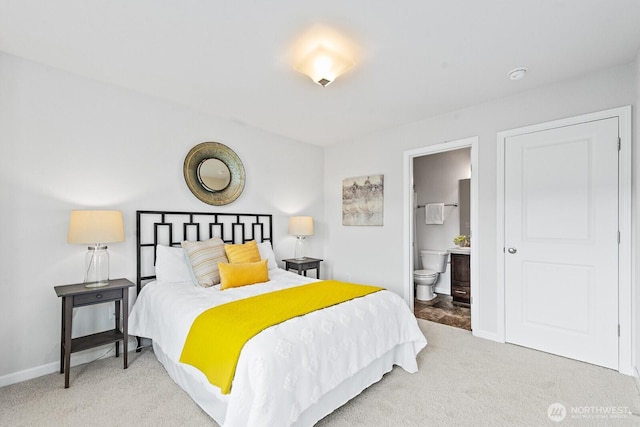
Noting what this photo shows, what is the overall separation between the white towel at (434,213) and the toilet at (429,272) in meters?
0.53

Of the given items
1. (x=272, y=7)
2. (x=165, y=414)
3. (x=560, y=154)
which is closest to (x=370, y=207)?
(x=560, y=154)

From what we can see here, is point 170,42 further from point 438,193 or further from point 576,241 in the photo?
point 438,193

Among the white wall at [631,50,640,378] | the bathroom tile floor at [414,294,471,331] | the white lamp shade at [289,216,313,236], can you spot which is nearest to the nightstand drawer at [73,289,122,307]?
the white lamp shade at [289,216,313,236]

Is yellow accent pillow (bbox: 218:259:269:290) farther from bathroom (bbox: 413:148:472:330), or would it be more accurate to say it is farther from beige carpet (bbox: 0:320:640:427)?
bathroom (bbox: 413:148:472:330)

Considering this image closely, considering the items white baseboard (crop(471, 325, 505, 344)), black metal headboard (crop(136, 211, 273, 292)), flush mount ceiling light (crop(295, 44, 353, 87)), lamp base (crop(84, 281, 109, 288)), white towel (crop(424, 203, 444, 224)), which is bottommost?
white baseboard (crop(471, 325, 505, 344))

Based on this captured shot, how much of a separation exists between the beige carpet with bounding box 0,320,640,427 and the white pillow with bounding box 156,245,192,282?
0.73 m

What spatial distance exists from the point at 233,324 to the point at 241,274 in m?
1.04

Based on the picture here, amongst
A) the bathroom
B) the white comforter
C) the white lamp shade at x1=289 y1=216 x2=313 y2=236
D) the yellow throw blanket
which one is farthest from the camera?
the bathroom

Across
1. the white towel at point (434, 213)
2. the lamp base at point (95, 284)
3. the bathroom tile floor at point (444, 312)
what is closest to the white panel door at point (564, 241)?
the bathroom tile floor at point (444, 312)

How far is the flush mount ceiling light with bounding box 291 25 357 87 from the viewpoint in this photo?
81.4 inches

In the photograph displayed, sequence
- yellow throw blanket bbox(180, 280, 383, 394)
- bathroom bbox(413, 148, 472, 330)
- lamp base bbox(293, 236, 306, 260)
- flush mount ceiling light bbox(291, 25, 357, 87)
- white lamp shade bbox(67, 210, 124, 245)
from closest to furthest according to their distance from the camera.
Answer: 1. yellow throw blanket bbox(180, 280, 383, 394)
2. flush mount ceiling light bbox(291, 25, 357, 87)
3. white lamp shade bbox(67, 210, 124, 245)
4. lamp base bbox(293, 236, 306, 260)
5. bathroom bbox(413, 148, 472, 330)

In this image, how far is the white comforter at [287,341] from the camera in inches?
59.4

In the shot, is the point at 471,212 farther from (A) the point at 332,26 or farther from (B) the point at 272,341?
(B) the point at 272,341

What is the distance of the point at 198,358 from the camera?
184 cm
